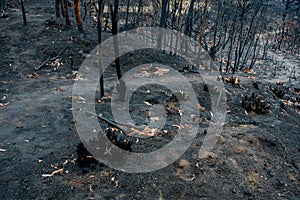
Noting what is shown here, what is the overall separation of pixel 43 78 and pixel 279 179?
525 inches

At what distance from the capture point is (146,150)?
289 inches

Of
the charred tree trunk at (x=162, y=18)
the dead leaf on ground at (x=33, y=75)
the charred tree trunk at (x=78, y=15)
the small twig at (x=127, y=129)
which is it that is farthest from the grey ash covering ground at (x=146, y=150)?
the charred tree trunk at (x=162, y=18)

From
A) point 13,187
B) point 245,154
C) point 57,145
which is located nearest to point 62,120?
point 57,145

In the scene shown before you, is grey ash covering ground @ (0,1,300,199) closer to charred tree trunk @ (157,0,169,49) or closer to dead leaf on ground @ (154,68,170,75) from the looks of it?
dead leaf on ground @ (154,68,170,75)

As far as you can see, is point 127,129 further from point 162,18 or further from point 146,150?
point 162,18

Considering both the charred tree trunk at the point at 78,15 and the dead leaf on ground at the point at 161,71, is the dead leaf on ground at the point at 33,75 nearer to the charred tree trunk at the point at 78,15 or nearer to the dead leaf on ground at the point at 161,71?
the charred tree trunk at the point at 78,15

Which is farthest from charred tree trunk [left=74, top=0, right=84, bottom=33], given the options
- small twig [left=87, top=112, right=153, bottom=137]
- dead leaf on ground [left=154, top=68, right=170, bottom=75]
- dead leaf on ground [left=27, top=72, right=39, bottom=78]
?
small twig [left=87, top=112, right=153, bottom=137]

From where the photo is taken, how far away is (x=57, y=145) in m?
7.41

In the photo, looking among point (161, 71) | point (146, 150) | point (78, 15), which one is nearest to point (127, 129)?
point (146, 150)

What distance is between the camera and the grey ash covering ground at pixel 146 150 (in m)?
5.75

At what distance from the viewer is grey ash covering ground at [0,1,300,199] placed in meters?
5.75

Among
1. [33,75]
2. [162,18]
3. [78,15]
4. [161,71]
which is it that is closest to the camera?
[33,75]

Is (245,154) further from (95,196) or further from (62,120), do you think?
(62,120)

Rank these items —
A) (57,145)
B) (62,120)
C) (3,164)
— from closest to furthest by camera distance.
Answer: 1. (3,164)
2. (57,145)
3. (62,120)
